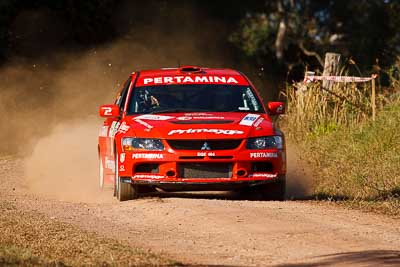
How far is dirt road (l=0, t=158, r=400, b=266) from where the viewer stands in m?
9.87

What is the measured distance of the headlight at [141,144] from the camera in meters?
13.6

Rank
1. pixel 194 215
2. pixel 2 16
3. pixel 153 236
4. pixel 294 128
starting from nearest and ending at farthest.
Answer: pixel 153 236
pixel 194 215
pixel 294 128
pixel 2 16

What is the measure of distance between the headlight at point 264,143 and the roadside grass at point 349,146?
108 cm

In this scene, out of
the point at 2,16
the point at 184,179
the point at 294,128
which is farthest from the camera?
the point at 2,16

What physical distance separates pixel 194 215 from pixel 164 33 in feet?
79.6

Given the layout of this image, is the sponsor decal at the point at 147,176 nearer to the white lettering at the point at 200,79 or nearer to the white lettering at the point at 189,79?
the white lettering at the point at 189,79

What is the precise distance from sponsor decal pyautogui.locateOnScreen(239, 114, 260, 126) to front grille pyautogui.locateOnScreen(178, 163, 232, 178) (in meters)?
0.61

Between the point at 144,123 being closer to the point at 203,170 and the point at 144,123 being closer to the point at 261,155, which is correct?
the point at 203,170

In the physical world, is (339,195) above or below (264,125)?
below

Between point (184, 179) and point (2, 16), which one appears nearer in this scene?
point (184, 179)

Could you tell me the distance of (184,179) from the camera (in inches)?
532

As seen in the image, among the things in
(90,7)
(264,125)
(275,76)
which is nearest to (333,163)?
(264,125)

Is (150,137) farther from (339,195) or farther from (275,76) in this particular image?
(275,76)

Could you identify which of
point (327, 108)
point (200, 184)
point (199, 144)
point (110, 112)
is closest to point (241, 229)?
point (200, 184)
